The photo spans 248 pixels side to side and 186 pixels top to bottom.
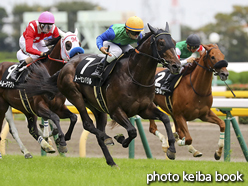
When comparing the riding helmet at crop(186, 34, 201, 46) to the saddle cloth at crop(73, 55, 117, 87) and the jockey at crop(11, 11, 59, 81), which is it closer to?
the saddle cloth at crop(73, 55, 117, 87)

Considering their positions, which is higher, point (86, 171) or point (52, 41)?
point (52, 41)

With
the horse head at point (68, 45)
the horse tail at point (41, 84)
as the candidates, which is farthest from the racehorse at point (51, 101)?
the horse tail at point (41, 84)

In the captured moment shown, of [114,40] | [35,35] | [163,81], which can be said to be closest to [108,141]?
[114,40]

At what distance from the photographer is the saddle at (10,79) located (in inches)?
276

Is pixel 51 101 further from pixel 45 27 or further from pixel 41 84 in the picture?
pixel 45 27

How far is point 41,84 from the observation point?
6.59m

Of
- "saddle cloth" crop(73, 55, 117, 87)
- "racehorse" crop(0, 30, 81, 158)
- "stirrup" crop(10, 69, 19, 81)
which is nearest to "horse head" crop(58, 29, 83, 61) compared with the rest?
"racehorse" crop(0, 30, 81, 158)

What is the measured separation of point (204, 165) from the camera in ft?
18.6

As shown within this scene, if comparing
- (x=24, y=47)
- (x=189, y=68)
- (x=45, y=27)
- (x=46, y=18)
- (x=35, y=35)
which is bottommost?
(x=189, y=68)

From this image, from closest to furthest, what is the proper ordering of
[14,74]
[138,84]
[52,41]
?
[138,84] → [52,41] → [14,74]

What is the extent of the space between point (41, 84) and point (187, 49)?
2.34 m

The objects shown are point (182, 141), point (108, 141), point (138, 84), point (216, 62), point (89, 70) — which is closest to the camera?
point (138, 84)

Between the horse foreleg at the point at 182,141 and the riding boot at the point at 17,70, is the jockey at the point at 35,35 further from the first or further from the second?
the horse foreleg at the point at 182,141

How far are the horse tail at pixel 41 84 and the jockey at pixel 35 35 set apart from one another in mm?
279
